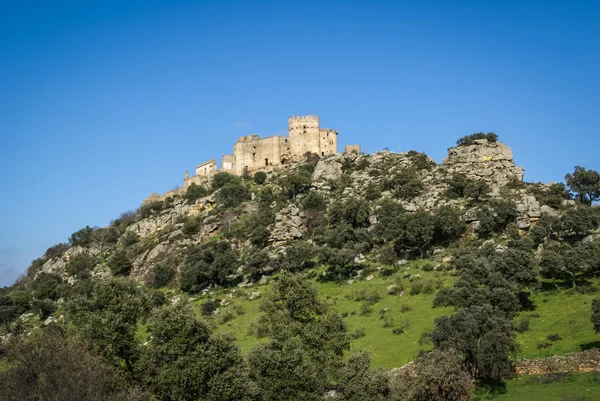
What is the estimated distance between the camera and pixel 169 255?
289ft

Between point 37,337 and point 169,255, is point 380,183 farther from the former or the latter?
point 37,337

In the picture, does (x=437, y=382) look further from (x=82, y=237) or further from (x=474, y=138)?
(x=82, y=237)

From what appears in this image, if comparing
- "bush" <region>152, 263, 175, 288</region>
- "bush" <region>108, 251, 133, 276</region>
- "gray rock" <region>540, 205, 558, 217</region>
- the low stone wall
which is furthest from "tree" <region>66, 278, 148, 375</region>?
"bush" <region>108, 251, 133, 276</region>

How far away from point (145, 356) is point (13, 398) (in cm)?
739

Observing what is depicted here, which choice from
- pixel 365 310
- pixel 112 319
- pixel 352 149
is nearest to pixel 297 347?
pixel 112 319

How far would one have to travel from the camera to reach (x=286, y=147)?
11338cm

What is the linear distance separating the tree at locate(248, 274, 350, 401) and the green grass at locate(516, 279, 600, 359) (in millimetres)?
11798

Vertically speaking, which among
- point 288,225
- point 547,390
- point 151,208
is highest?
point 151,208

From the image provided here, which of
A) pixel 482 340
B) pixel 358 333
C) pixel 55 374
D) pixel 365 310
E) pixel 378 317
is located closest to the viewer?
pixel 55 374

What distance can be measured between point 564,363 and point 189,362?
68.7ft

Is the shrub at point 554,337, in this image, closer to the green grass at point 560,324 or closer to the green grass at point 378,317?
the green grass at point 560,324

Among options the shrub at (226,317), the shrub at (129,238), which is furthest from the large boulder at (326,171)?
the shrub at (226,317)

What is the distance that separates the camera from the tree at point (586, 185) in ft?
248

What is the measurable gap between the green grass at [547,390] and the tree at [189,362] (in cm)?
1346
